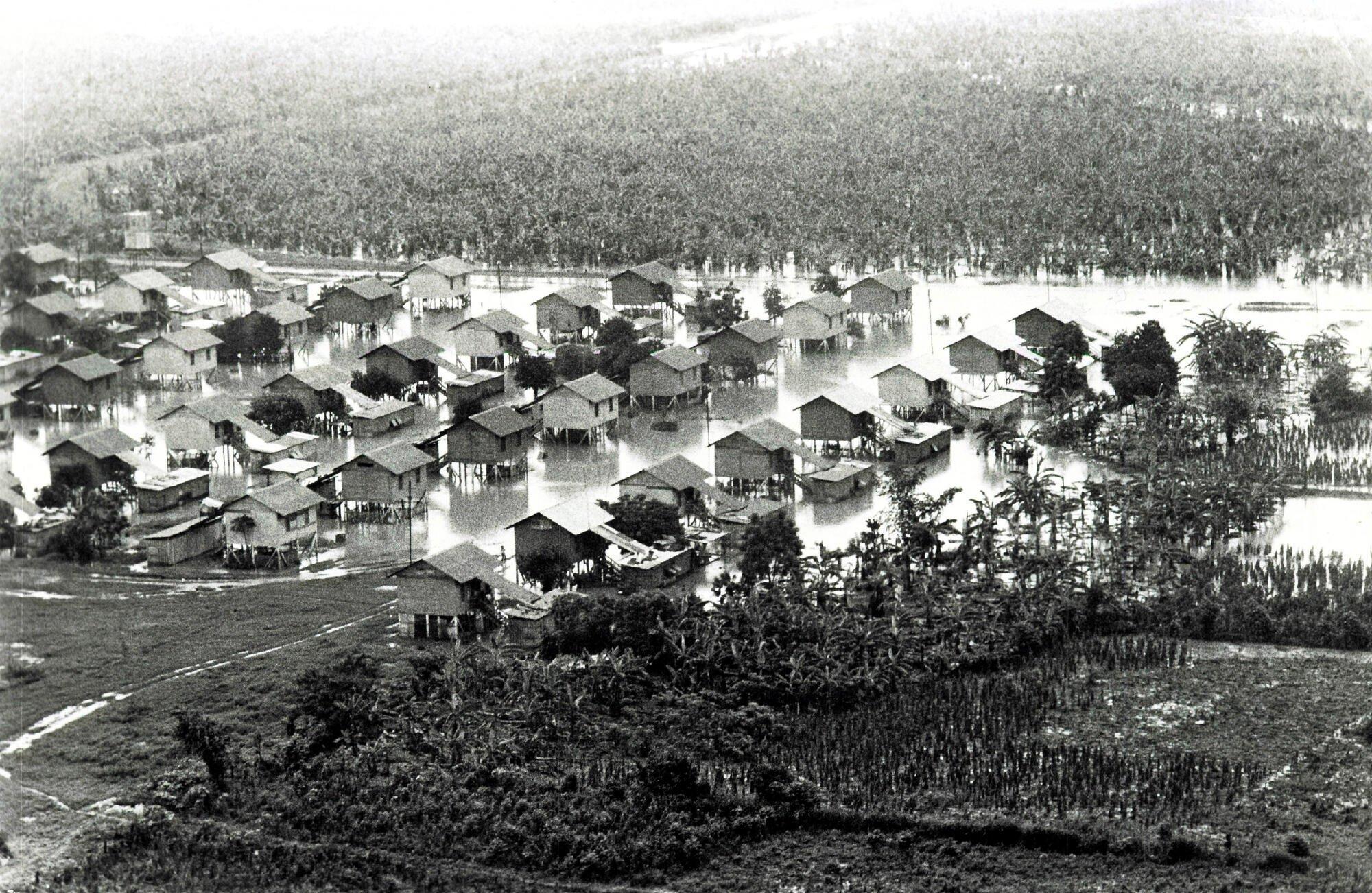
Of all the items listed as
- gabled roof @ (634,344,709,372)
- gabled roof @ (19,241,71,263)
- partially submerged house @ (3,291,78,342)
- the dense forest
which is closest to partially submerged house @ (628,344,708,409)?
gabled roof @ (634,344,709,372)

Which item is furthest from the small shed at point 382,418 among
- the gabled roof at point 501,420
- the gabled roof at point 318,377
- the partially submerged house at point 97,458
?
the partially submerged house at point 97,458

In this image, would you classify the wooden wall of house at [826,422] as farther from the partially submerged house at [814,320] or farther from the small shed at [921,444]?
the partially submerged house at [814,320]

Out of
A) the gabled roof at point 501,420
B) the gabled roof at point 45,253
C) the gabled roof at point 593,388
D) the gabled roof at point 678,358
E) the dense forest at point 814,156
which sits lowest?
the gabled roof at point 501,420

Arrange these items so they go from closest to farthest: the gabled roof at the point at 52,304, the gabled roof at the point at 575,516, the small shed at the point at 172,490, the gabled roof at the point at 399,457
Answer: the gabled roof at the point at 575,516
the gabled roof at the point at 399,457
the small shed at the point at 172,490
the gabled roof at the point at 52,304

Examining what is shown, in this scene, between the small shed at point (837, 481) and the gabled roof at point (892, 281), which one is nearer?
the small shed at point (837, 481)

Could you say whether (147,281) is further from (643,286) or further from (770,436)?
(770,436)

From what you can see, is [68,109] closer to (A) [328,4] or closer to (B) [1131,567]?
(A) [328,4]

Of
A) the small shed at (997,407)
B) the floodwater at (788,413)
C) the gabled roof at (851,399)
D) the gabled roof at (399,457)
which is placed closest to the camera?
the floodwater at (788,413)
